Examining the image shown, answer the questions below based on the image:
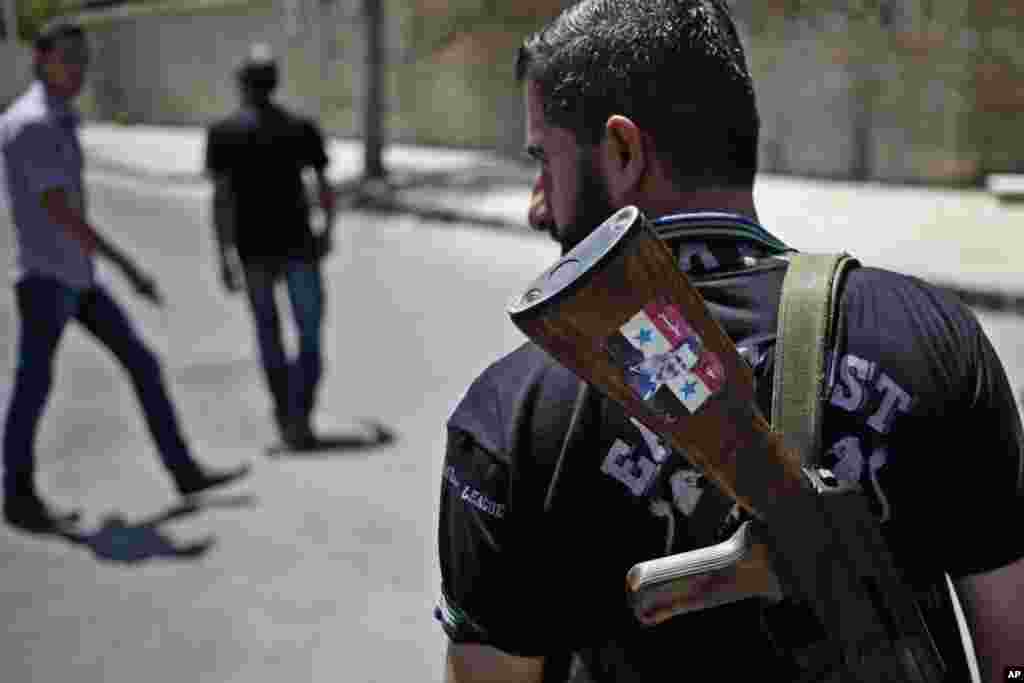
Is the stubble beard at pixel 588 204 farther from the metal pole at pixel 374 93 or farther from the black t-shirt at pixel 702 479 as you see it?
the metal pole at pixel 374 93

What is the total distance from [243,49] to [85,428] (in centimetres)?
1772

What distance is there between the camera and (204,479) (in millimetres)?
5172

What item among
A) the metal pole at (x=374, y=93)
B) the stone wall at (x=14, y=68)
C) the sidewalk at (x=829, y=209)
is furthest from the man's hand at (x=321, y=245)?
the stone wall at (x=14, y=68)

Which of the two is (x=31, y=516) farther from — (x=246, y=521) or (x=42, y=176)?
(x=42, y=176)

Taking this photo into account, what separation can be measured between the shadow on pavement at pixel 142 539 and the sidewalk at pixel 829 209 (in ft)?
11.3

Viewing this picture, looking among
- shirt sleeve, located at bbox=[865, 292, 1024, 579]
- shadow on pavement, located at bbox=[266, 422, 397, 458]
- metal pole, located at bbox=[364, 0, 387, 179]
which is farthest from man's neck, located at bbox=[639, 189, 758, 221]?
metal pole, located at bbox=[364, 0, 387, 179]

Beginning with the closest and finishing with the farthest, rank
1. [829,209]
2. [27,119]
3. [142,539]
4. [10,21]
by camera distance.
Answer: [27,119] < [142,539] < [829,209] < [10,21]

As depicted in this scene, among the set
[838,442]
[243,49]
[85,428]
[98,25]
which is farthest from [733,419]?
[98,25]

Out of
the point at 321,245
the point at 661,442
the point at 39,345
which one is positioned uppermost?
the point at 661,442

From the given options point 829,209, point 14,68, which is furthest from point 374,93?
point 14,68

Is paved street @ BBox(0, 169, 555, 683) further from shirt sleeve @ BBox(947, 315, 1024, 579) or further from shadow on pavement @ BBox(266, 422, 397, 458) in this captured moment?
shirt sleeve @ BBox(947, 315, 1024, 579)

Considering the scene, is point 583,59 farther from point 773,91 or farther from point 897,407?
point 773,91

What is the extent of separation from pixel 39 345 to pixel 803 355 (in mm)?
4066

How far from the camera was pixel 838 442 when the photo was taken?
1319 millimetres
